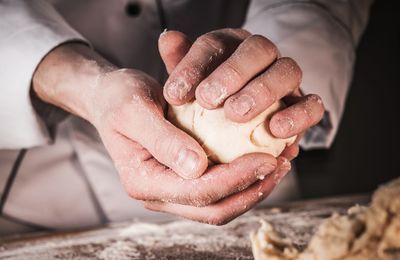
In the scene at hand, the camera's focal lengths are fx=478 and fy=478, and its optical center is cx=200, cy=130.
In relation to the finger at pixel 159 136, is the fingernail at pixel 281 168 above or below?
below

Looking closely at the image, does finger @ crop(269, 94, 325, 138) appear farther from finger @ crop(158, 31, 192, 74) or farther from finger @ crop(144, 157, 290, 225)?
finger @ crop(158, 31, 192, 74)

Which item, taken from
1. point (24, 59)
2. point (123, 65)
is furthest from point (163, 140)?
point (123, 65)

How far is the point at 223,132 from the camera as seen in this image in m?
1.03

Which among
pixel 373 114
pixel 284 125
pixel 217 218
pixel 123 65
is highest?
pixel 284 125

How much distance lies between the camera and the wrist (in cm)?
115

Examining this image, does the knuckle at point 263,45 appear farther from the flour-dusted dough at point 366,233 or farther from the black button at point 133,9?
the black button at point 133,9

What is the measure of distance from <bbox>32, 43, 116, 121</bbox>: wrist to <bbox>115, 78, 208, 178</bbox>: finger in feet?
0.51

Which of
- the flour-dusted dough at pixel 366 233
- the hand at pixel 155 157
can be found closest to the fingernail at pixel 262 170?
the hand at pixel 155 157

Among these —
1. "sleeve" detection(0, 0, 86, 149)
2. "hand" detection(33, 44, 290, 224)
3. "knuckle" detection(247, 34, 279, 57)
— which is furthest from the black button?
"knuckle" detection(247, 34, 279, 57)

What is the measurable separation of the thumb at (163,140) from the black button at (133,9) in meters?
0.84

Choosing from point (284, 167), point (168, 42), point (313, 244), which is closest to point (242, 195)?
point (284, 167)

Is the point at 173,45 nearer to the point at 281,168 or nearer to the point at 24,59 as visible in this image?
the point at 281,168

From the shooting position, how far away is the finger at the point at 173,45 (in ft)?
3.56

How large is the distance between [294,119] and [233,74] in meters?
0.18
